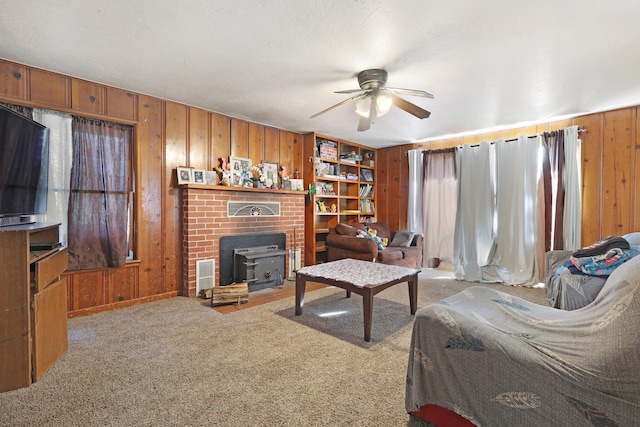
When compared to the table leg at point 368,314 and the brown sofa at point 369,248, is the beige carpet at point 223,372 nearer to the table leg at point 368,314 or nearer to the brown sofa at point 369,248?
the table leg at point 368,314

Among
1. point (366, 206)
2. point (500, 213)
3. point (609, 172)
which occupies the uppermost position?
point (609, 172)

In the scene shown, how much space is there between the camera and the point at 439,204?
5.08 meters

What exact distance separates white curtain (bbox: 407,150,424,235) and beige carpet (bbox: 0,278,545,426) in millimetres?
2689

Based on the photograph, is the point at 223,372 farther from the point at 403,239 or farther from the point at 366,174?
the point at 366,174

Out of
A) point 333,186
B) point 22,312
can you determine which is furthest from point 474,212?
point 22,312

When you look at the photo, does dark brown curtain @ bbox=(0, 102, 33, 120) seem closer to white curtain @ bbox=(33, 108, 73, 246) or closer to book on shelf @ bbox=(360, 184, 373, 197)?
white curtain @ bbox=(33, 108, 73, 246)

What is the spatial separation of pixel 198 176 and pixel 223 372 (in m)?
2.42

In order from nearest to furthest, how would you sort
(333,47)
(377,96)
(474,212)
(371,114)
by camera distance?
1. (333,47)
2. (377,96)
3. (371,114)
4. (474,212)

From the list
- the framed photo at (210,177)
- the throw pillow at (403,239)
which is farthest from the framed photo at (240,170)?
the throw pillow at (403,239)

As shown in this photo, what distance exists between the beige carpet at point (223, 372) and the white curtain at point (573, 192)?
264 cm

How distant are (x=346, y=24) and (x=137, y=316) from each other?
3.07 m

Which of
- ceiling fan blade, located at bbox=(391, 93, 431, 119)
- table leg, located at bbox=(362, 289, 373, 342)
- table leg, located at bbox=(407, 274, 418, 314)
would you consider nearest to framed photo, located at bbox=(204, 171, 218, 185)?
ceiling fan blade, located at bbox=(391, 93, 431, 119)

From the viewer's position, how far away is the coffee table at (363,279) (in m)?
2.33

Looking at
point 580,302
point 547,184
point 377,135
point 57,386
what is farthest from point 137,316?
point 547,184
